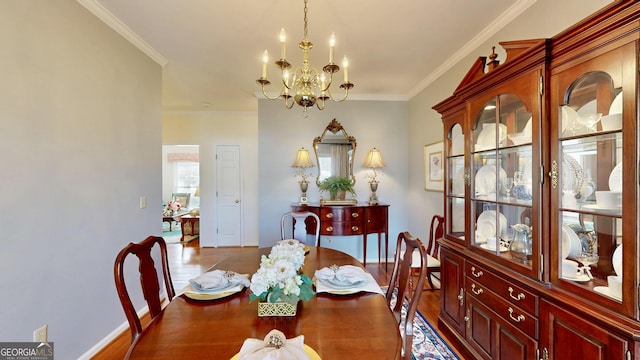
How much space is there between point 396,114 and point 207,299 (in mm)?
3789

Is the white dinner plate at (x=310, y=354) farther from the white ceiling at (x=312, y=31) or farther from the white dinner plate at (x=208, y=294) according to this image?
the white ceiling at (x=312, y=31)

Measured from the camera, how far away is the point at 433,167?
3.50m

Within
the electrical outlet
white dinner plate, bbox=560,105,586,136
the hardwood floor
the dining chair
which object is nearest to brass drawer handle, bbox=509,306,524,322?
the hardwood floor

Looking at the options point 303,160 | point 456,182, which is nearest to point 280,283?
point 456,182

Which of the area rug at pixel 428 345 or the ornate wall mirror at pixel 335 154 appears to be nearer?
the area rug at pixel 428 345

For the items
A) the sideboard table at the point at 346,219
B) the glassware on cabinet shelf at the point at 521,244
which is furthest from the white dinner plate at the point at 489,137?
the sideboard table at the point at 346,219

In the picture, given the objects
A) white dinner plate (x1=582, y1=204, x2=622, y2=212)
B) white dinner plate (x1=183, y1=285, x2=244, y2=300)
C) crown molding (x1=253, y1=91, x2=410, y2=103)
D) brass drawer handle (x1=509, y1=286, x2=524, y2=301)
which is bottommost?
brass drawer handle (x1=509, y1=286, x2=524, y2=301)

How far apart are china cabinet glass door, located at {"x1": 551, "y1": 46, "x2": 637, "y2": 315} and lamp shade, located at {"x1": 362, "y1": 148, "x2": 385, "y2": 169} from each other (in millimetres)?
2777

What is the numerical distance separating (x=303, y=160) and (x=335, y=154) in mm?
524

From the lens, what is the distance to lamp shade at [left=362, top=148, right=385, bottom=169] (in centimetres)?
411

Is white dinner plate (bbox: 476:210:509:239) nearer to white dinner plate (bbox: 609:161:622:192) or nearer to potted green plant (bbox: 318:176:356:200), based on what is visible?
white dinner plate (bbox: 609:161:622:192)

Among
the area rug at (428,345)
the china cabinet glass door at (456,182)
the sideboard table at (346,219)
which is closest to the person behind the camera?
the area rug at (428,345)

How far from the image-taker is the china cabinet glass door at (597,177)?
40.8 inches

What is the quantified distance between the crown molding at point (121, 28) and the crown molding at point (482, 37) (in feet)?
10.2
